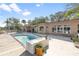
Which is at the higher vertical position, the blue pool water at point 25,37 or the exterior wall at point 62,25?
the exterior wall at point 62,25

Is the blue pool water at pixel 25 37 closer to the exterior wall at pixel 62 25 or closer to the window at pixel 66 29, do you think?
the exterior wall at pixel 62 25

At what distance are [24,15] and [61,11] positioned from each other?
1.63 m

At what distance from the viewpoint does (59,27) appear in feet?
25.7

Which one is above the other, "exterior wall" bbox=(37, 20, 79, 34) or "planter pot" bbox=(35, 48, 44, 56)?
"exterior wall" bbox=(37, 20, 79, 34)

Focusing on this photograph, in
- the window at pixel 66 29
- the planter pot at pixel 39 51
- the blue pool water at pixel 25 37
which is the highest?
the window at pixel 66 29

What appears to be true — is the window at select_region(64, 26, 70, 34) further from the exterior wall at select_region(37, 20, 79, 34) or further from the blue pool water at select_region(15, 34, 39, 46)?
the blue pool water at select_region(15, 34, 39, 46)

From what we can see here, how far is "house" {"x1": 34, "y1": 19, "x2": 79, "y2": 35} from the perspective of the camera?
7027mm

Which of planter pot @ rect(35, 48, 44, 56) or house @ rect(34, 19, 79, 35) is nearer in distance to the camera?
planter pot @ rect(35, 48, 44, 56)

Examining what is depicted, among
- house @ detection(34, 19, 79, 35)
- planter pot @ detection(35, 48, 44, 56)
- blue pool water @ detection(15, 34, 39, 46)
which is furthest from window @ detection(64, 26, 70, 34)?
planter pot @ detection(35, 48, 44, 56)

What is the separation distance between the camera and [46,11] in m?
6.18

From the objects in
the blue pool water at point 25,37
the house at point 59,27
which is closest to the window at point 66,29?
the house at point 59,27

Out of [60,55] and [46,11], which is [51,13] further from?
[60,55]

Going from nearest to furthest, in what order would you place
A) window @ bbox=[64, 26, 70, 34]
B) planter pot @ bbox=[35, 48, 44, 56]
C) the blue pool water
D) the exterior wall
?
planter pot @ bbox=[35, 48, 44, 56]
the blue pool water
the exterior wall
window @ bbox=[64, 26, 70, 34]

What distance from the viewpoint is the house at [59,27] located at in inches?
277
